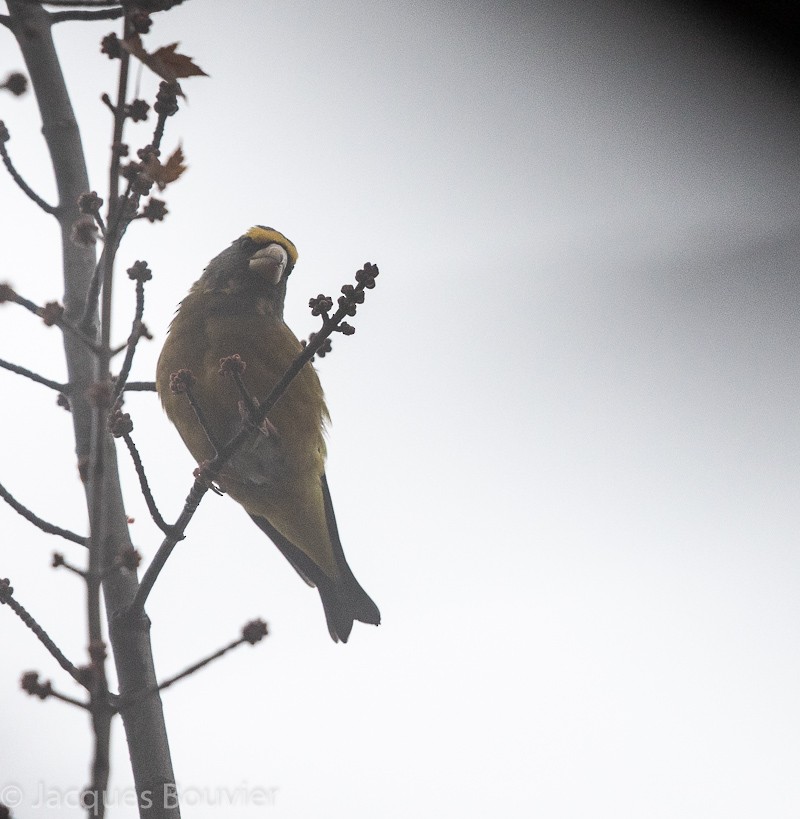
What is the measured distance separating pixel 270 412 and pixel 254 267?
0.68 metres

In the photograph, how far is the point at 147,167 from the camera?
1730mm

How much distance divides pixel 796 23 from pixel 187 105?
3.59 feet

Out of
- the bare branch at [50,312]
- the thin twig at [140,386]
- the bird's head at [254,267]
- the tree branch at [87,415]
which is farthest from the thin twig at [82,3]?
the bird's head at [254,267]

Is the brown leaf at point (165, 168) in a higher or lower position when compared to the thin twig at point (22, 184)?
lower

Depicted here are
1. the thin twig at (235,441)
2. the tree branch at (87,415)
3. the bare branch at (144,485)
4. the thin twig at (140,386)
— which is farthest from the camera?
the thin twig at (140,386)

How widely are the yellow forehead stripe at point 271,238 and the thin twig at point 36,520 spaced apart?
1.99 metres

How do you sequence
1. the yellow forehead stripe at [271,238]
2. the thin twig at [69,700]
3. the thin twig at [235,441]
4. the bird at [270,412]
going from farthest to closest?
the yellow forehead stripe at [271,238] < the bird at [270,412] < the thin twig at [235,441] < the thin twig at [69,700]

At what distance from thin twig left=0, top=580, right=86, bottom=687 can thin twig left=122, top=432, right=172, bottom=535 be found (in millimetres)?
374

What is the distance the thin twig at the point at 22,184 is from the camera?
2.32 metres

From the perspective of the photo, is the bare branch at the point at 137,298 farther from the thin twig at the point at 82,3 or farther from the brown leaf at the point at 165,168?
the thin twig at the point at 82,3

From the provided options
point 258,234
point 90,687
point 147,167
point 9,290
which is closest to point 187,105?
point 147,167

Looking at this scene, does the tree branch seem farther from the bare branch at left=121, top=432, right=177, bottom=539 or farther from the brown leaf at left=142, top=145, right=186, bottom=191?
the brown leaf at left=142, top=145, right=186, bottom=191

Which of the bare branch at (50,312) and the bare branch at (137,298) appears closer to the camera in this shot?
the bare branch at (50,312)

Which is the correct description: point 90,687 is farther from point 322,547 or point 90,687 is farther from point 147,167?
point 322,547
